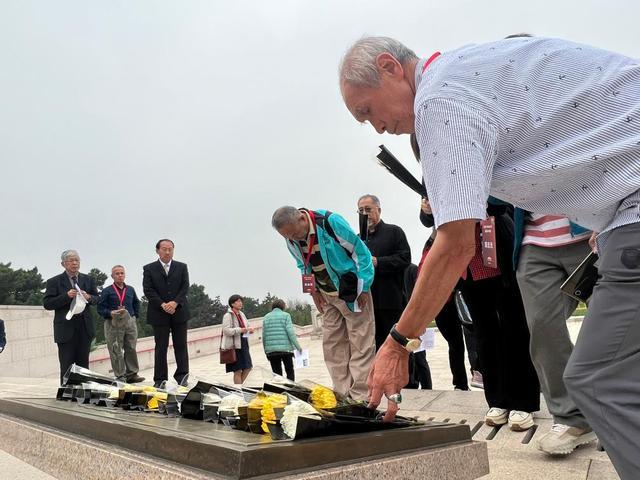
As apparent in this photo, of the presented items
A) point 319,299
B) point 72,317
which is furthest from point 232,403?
point 72,317

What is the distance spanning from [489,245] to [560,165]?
1.81m

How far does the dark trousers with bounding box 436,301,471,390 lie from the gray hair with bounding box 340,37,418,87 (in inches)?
153

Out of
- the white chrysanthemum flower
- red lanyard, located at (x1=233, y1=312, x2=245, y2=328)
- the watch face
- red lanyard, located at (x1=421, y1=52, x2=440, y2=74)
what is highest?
red lanyard, located at (x1=421, y1=52, x2=440, y2=74)

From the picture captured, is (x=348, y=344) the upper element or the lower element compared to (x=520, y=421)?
upper

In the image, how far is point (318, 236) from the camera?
4.84 metres

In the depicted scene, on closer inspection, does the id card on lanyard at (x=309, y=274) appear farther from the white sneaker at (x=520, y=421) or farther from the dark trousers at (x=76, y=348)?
the dark trousers at (x=76, y=348)

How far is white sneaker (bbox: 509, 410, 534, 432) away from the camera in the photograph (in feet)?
10.6

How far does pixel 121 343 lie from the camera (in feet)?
29.5

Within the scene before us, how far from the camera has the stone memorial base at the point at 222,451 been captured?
63.1 inches

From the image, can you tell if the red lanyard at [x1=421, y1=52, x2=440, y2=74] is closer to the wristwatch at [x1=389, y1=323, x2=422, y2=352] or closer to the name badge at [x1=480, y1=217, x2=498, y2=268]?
the wristwatch at [x1=389, y1=323, x2=422, y2=352]

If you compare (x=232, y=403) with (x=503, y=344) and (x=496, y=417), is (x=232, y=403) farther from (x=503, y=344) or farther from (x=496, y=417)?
(x=503, y=344)

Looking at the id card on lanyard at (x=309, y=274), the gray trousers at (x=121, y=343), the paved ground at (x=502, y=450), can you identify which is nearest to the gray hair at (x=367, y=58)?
the paved ground at (x=502, y=450)

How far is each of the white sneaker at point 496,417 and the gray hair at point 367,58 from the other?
2.37 metres

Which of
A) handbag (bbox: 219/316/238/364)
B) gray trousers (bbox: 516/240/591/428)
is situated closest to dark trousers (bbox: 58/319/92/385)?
handbag (bbox: 219/316/238/364)
